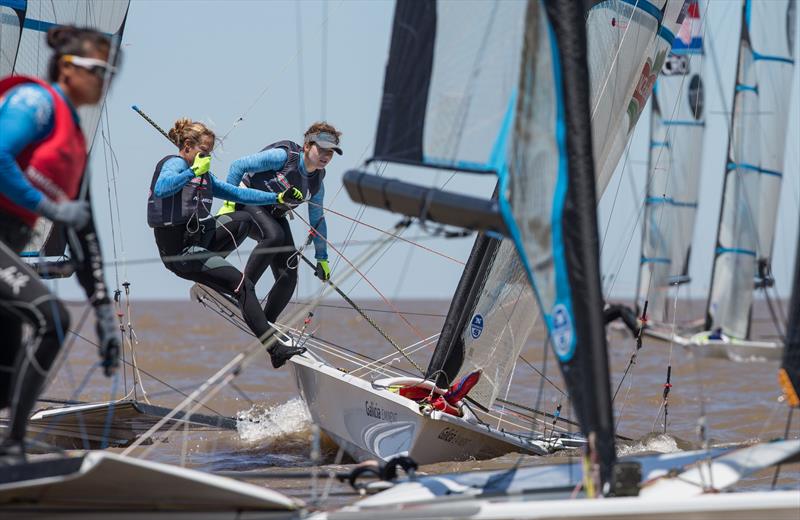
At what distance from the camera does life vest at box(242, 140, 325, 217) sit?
860 centimetres

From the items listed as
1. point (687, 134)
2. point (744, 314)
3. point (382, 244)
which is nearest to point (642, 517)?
point (382, 244)

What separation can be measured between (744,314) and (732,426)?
5035 mm

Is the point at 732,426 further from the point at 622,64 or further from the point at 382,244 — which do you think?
the point at 382,244

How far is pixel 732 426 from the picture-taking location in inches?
431

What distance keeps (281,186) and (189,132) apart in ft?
2.88

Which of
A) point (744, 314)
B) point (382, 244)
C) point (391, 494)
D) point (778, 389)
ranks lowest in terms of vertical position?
point (778, 389)

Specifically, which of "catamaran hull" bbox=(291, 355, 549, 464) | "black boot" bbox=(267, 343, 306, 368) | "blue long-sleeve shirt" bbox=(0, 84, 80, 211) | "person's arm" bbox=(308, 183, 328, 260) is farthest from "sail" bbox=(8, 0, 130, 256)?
"blue long-sleeve shirt" bbox=(0, 84, 80, 211)

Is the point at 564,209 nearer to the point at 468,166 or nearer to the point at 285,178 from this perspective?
the point at 468,166

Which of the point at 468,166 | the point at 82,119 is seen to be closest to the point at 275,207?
the point at 82,119

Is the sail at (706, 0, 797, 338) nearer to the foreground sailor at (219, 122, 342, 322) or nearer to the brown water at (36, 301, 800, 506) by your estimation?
the brown water at (36, 301, 800, 506)

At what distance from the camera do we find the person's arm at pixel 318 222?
8.88 meters

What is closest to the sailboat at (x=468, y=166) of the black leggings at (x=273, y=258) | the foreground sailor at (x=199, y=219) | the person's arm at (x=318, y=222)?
the black leggings at (x=273, y=258)

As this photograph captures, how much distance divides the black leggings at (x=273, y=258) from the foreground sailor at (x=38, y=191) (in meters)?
3.94

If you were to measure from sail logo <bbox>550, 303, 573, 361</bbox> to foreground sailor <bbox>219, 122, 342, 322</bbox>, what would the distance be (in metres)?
3.89
